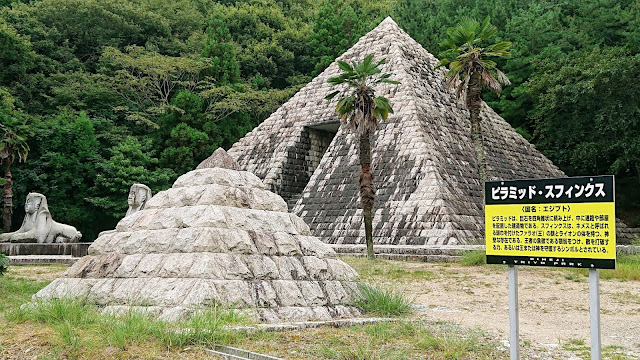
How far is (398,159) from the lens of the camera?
20344mm

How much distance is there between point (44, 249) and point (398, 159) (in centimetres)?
1092

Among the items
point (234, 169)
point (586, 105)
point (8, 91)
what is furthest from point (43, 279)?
point (586, 105)

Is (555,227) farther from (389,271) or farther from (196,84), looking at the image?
(196,84)

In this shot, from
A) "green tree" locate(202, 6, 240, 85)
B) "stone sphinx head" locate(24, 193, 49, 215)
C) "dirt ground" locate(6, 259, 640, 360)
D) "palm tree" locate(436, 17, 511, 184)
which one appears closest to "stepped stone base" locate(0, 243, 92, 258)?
"stone sphinx head" locate(24, 193, 49, 215)

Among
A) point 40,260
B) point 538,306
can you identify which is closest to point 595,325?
point 538,306

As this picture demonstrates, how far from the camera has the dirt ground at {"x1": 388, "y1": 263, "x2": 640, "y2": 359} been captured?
6.02 meters

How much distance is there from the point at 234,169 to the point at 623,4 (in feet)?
88.8

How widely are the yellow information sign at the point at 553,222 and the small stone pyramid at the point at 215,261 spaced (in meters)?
2.39

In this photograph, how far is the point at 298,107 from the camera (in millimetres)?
26234

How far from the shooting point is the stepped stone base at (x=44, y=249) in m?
16.3

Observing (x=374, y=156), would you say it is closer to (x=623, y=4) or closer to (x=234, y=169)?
(x=234, y=169)

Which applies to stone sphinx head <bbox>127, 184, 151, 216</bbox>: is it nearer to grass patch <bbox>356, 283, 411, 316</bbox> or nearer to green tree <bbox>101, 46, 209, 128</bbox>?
grass patch <bbox>356, 283, 411, 316</bbox>

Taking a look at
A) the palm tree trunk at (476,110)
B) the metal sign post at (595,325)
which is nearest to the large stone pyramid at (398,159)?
the palm tree trunk at (476,110)

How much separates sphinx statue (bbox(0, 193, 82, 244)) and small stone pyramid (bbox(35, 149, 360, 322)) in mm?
11023
